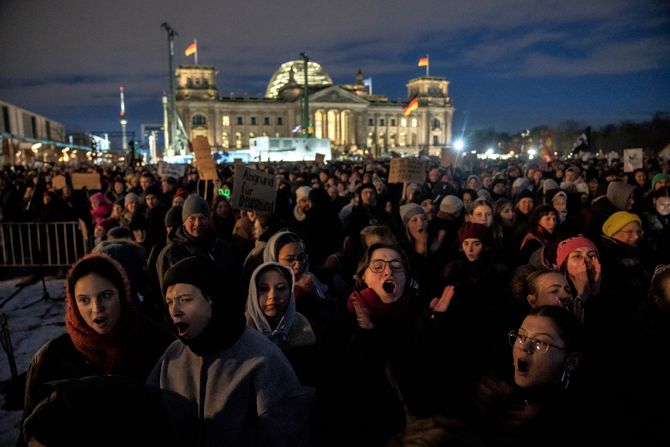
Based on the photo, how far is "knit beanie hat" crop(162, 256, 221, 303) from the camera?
215 cm

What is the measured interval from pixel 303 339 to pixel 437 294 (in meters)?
1.68

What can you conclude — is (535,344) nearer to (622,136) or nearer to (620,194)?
(620,194)

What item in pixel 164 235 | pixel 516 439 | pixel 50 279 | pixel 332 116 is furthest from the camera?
pixel 332 116

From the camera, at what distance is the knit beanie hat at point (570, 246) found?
10.9 ft

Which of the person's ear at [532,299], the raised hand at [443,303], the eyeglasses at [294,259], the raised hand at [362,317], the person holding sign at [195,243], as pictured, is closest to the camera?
the raised hand at [443,303]

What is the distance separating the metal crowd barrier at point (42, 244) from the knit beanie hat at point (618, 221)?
791cm

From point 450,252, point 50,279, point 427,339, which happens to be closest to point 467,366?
point 427,339

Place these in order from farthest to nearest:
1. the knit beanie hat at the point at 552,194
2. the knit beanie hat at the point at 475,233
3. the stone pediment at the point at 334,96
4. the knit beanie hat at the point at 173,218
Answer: the stone pediment at the point at 334,96
the knit beanie hat at the point at 552,194
the knit beanie hat at the point at 173,218
the knit beanie hat at the point at 475,233

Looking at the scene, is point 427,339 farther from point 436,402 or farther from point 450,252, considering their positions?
point 450,252

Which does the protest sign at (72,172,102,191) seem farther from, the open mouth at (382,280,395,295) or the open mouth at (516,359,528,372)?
the open mouth at (516,359,528,372)

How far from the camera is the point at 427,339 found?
2209 mm

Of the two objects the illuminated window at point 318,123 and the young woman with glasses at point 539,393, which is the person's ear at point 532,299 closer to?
the young woman with glasses at point 539,393

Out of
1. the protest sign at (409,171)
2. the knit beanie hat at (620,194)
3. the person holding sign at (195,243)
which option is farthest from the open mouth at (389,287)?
the protest sign at (409,171)

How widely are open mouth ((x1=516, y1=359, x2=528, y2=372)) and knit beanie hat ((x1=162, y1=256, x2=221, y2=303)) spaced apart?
1270 mm
